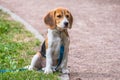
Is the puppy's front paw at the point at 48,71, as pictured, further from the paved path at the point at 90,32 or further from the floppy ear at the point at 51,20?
the floppy ear at the point at 51,20

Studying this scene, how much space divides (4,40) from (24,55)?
1284mm

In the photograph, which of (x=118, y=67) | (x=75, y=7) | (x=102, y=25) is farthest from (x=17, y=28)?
(x=75, y=7)

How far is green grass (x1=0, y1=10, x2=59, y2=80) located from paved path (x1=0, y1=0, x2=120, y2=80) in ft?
2.19

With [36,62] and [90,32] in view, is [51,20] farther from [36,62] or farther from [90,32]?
[90,32]

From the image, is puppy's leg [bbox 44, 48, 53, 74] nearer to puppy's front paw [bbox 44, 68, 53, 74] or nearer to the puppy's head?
puppy's front paw [bbox 44, 68, 53, 74]

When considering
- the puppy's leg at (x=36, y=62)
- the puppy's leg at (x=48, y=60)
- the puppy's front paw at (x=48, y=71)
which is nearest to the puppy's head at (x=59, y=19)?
the puppy's leg at (x=48, y=60)

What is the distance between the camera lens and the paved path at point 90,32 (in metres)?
7.24

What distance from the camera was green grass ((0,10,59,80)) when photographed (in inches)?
246

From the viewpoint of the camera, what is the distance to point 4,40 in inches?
351

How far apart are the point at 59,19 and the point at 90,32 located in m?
4.72

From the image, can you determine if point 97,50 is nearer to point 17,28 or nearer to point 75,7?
point 17,28

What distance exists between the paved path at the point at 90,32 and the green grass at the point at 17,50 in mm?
668

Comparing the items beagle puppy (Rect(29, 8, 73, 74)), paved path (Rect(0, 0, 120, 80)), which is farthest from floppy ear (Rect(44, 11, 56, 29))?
paved path (Rect(0, 0, 120, 80))

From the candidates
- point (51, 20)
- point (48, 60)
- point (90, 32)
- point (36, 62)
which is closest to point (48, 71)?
point (48, 60)
